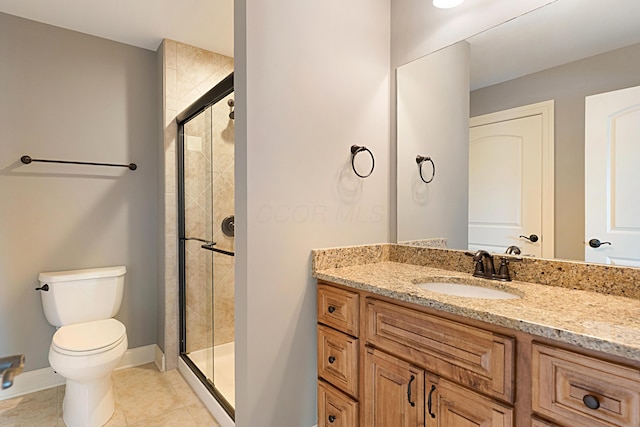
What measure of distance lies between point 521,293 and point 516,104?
2.68ft

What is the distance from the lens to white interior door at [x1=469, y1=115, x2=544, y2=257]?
1361mm

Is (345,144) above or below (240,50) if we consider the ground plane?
below

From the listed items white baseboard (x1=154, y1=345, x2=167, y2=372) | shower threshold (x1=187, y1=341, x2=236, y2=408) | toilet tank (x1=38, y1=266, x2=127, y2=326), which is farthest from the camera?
white baseboard (x1=154, y1=345, x2=167, y2=372)

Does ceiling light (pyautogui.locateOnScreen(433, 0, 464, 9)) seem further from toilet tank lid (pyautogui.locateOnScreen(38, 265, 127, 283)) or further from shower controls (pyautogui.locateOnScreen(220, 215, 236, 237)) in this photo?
toilet tank lid (pyautogui.locateOnScreen(38, 265, 127, 283))

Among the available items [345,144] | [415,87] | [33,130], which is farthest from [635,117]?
[33,130]

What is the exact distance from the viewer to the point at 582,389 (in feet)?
2.56

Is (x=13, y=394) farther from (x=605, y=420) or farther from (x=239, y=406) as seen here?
(x=605, y=420)

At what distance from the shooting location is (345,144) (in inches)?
66.2

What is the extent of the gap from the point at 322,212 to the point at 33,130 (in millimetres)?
2118

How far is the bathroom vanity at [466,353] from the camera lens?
0.77m

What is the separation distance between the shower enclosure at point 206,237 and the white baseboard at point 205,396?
0.04 metres

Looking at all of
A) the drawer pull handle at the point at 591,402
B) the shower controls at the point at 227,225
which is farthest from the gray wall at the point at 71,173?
the drawer pull handle at the point at 591,402

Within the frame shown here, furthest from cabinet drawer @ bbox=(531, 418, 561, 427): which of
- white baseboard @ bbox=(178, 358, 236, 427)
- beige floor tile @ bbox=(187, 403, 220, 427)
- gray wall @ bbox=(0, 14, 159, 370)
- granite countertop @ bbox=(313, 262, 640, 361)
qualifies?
gray wall @ bbox=(0, 14, 159, 370)

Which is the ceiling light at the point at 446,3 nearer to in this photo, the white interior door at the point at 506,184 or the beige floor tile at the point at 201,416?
the white interior door at the point at 506,184
